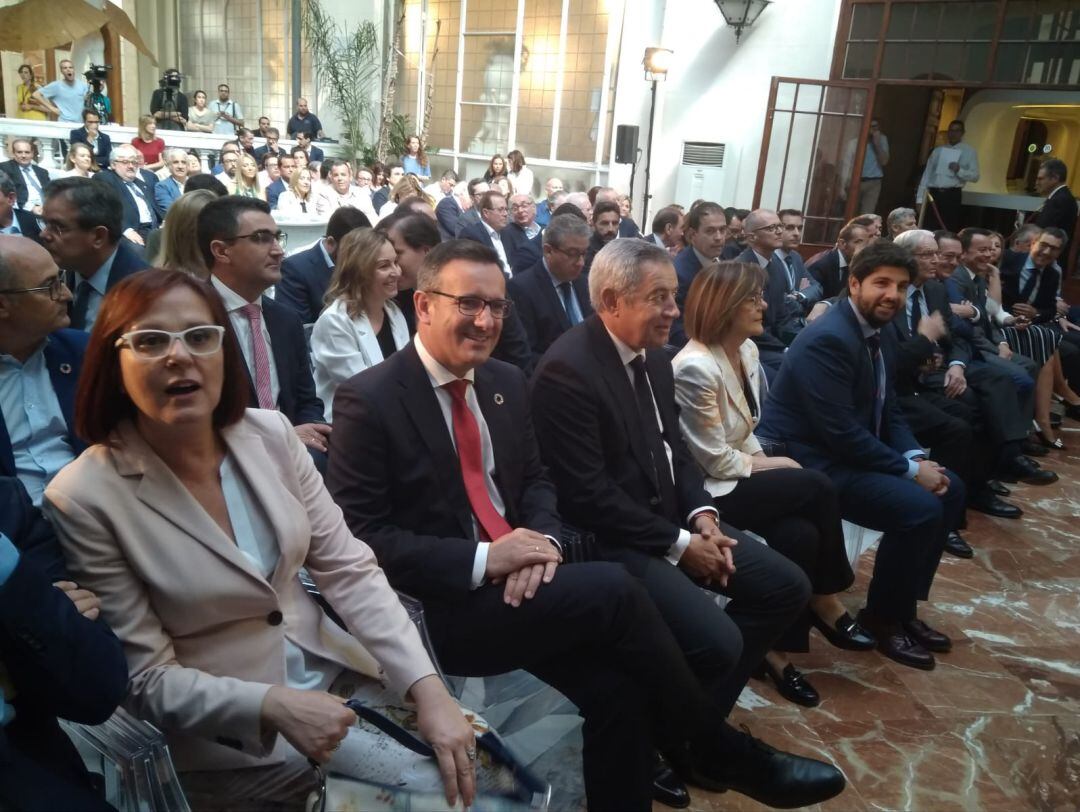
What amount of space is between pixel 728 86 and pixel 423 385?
9.71 meters

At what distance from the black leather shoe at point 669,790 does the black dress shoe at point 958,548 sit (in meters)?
2.34

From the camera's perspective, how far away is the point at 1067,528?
4172 mm

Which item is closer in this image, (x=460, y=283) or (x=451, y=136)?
(x=460, y=283)

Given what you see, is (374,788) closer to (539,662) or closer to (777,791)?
(539,662)

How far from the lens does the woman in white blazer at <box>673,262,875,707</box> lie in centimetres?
262

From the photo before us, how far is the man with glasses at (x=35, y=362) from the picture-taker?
1.90m

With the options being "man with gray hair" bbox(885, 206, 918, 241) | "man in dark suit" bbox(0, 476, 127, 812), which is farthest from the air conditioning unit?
"man in dark suit" bbox(0, 476, 127, 812)

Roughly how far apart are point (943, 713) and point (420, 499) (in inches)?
75.6

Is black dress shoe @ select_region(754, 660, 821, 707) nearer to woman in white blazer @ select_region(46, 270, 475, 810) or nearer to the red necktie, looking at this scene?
the red necktie

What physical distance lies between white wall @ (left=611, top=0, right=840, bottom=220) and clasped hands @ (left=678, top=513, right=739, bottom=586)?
855cm

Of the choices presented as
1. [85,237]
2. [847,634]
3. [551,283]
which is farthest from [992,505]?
[85,237]

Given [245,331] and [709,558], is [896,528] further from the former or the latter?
[245,331]

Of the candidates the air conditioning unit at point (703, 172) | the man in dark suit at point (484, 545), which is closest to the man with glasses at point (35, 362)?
the man in dark suit at point (484, 545)

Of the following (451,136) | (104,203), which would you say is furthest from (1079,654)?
(451,136)
